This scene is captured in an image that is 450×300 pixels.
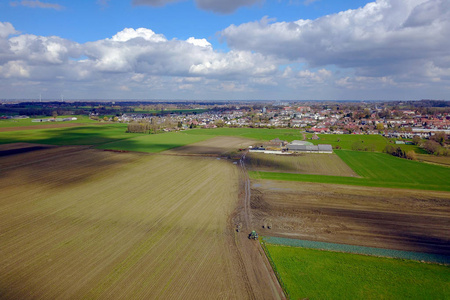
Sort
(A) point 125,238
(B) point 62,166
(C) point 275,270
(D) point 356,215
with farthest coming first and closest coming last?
(B) point 62,166
(D) point 356,215
(A) point 125,238
(C) point 275,270

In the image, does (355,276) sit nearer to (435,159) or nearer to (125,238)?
(125,238)

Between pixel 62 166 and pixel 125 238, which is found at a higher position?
pixel 62 166

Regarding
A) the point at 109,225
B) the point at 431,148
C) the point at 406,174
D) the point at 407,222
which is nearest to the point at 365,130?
the point at 431,148

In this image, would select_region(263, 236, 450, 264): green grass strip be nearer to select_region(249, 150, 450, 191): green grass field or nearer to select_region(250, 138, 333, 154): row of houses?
select_region(249, 150, 450, 191): green grass field

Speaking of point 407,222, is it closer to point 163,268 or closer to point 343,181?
point 343,181

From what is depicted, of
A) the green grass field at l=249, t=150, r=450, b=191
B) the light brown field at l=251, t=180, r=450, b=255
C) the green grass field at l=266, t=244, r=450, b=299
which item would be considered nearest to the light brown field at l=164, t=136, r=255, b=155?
the green grass field at l=249, t=150, r=450, b=191

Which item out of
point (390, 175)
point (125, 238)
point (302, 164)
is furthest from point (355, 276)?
point (302, 164)
